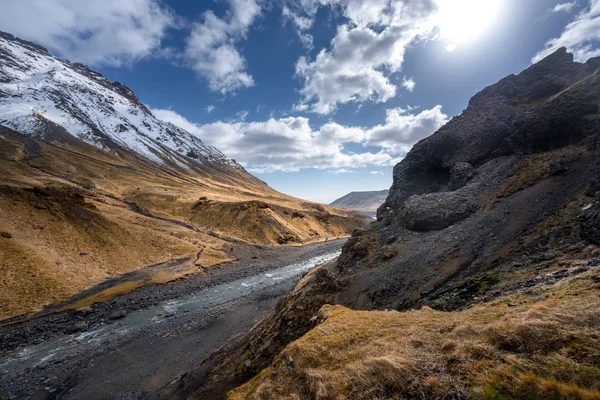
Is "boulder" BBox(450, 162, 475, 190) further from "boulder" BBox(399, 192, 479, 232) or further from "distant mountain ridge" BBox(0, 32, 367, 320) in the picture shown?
"distant mountain ridge" BBox(0, 32, 367, 320)

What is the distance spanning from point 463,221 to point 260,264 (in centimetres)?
4743

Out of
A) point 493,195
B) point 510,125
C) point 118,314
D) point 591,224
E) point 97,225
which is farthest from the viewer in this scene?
point 97,225

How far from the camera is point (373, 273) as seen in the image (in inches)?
1021

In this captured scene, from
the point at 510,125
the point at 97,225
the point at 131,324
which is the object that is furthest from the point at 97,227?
the point at 510,125

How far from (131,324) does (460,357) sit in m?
37.2

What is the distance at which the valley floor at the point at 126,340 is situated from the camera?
22406 millimetres

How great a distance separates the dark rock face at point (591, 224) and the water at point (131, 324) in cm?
3856

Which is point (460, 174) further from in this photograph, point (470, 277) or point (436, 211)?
point (470, 277)

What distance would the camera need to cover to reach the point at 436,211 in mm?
28469

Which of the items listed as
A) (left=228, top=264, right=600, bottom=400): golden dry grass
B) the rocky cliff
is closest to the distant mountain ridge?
the rocky cliff

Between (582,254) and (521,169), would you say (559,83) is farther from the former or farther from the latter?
(582,254)

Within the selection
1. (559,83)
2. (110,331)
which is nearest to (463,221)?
(559,83)

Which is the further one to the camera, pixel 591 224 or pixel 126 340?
pixel 126 340

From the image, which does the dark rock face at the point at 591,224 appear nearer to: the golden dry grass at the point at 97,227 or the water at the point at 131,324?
the water at the point at 131,324
